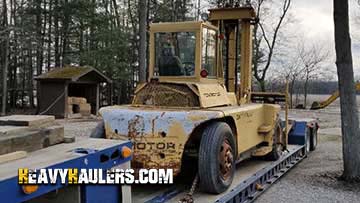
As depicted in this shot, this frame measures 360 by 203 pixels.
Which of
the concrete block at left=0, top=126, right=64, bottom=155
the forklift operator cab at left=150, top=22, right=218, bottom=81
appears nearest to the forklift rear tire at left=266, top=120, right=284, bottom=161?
the forklift operator cab at left=150, top=22, right=218, bottom=81

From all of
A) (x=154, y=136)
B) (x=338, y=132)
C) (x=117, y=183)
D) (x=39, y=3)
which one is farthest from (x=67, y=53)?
(x=117, y=183)

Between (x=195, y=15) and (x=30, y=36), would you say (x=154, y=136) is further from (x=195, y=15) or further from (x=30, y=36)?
(x=195, y=15)

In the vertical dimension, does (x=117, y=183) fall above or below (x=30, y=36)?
below

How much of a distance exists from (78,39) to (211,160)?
2689 centimetres

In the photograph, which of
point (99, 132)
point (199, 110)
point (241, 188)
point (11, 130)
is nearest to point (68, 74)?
point (99, 132)

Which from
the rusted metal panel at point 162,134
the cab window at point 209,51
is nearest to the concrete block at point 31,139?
the rusted metal panel at point 162,134

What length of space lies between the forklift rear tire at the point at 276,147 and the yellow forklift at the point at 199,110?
2cm

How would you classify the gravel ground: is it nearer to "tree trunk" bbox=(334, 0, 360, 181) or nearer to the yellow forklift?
"tree trunk" bbox=(334, 0, 360, 181)

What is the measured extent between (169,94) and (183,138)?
1102 millimetres

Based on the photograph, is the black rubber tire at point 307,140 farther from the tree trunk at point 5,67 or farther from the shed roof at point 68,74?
the tree trunk at point 5,67

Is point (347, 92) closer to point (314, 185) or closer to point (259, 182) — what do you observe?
point (314, 185)

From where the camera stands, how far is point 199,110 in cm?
623

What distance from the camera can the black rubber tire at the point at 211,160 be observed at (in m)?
5.86

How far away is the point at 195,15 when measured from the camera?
3297 cm
